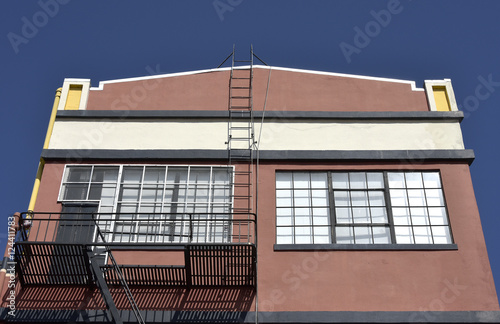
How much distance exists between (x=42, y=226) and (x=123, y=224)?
1937mm

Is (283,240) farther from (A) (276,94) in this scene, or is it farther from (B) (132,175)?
(A) (276,94)

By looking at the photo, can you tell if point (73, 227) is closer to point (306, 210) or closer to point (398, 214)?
point (306, 210)

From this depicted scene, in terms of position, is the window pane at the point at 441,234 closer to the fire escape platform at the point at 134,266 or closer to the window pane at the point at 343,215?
the window pane at the point at 343,215

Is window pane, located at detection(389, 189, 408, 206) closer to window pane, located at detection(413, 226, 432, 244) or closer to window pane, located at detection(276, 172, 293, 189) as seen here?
Answer: window pane, located at detection(413, 226, 432, 244)

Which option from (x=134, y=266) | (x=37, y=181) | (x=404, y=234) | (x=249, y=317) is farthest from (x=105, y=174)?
(x=404, y=234)

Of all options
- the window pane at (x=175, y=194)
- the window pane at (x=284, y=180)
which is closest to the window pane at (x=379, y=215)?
the window pane at (x=284, y=180)

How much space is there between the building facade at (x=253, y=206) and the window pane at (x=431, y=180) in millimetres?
38

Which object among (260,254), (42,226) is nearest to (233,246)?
(260,254)

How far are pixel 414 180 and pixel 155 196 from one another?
664cm

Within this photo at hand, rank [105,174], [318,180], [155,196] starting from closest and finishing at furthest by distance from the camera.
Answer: [155,196] → [318,180] → [105,174]

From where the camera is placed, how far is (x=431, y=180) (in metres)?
17.3

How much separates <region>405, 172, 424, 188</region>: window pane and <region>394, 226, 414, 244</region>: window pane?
1260 mm

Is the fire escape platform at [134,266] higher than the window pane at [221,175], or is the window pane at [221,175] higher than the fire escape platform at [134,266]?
the window pane at [221,175]

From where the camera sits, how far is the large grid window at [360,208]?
53.9 ft
